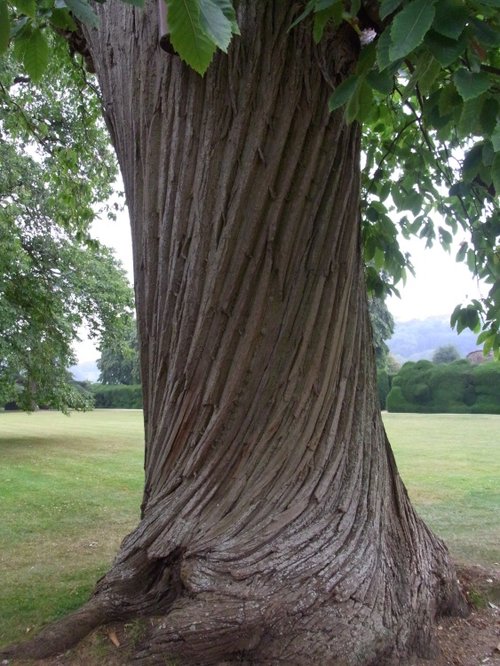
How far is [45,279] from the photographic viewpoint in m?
14.4

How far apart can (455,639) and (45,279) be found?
1320cm

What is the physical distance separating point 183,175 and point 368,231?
1776 millimetres

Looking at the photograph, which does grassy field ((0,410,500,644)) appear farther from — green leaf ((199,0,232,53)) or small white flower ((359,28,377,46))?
small white flower ((359,28,377,46))

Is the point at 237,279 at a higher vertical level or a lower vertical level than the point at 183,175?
lower

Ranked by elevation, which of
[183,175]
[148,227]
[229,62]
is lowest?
[148,227]

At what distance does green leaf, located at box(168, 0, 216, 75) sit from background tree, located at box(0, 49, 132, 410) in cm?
759

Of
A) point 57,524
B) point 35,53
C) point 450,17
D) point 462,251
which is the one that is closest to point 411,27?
point 450,17

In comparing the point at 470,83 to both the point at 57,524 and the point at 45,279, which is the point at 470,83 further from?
the point at 45,279

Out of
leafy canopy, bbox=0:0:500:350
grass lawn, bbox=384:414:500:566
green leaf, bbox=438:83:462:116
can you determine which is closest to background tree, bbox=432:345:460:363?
grass lawn, bbox=384:414:500:566

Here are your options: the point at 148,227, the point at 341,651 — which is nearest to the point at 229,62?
the point at 148,227

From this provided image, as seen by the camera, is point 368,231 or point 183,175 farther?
point 368,231

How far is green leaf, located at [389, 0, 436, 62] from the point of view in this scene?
1.56 meters

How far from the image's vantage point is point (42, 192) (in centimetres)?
1313

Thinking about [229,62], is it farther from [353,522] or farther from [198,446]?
[353,522]
